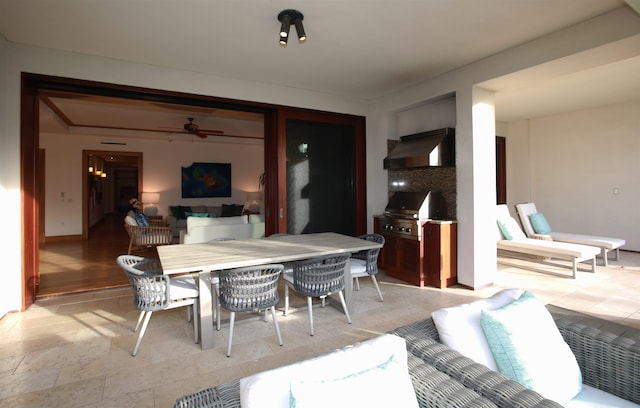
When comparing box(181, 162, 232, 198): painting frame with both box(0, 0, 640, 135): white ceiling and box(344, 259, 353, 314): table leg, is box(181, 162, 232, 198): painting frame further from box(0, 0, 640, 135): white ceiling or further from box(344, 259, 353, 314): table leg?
box(344, 259, 353, 314): table leg

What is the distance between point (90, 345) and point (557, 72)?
16.8 feet

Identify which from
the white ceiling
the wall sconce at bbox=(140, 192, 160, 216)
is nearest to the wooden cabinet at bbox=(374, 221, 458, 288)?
the white ceiling

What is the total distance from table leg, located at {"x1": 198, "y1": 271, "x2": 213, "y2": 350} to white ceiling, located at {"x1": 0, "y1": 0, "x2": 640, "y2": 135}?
2.19 meters

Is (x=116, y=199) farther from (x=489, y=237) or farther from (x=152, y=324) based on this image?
(x=489, y=237)

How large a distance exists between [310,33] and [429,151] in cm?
204

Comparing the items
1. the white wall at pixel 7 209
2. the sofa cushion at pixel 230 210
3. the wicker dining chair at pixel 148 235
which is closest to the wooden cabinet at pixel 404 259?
the wicker dining chair at pixel 148 235

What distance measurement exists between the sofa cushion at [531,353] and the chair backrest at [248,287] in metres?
1.58

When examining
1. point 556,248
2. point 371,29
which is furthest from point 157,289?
point 556,248

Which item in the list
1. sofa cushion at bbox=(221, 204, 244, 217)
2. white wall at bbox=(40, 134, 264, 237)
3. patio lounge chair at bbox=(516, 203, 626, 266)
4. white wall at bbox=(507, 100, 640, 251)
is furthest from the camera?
sofa cushion at bbox=(221, 204, 244, 217)

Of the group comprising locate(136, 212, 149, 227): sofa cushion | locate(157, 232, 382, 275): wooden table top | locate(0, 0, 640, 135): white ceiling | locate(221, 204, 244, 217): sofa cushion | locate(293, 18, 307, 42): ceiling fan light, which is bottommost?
locate(157, 232, 382, 275): wooden table top

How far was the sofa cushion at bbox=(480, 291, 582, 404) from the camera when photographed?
1.26 m

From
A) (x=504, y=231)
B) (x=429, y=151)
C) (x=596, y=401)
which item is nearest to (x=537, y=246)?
(x=504, y=231)

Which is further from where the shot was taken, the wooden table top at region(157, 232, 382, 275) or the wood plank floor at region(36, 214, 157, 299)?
the wood plank floor at region(36, 214, 157, 299)

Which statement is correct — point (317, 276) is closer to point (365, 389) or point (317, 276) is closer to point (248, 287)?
point (248, 287)
